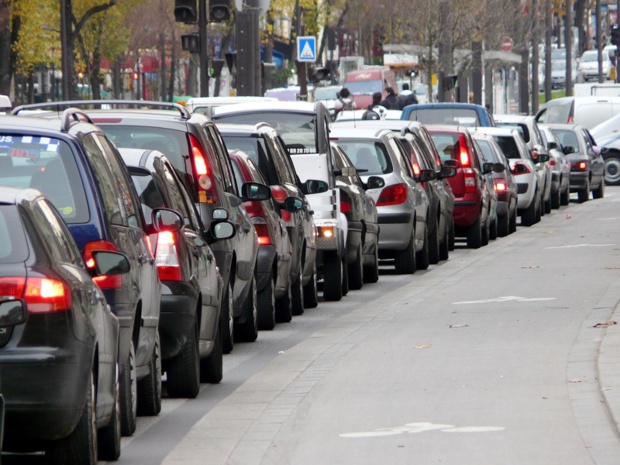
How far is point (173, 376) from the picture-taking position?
990 cm

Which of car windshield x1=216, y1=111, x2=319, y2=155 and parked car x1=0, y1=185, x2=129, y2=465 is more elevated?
car windshield x1=216, y1=111, x2=319, y2=155

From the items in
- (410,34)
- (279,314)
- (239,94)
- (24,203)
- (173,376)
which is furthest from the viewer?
(410,34)

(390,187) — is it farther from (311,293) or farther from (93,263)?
(93,263)

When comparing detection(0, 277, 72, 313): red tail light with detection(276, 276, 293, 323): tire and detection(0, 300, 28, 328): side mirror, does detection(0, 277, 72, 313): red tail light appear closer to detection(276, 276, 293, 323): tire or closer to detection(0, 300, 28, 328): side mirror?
detection(0, 300, 28, 328): side mirror

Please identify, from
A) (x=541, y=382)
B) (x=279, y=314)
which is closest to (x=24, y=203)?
(x=541, y=382)

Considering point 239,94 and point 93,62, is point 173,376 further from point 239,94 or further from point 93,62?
point 93,62

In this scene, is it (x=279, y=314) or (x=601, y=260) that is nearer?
(x=279, y=314)

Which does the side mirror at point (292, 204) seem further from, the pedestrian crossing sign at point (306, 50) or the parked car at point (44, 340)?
the pedestrian crossing sign at point (306, 50)

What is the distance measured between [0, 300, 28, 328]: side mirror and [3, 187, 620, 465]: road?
1.40 m

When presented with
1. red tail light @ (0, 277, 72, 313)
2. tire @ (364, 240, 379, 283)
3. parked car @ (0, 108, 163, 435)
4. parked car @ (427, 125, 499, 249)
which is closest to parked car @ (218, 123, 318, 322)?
tire @ (364, 240, 379, 283)

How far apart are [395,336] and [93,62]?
56.3m

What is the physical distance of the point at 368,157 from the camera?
A: 64.1ft

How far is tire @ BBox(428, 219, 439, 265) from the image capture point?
2108cm

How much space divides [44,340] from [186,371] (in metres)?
3.12
